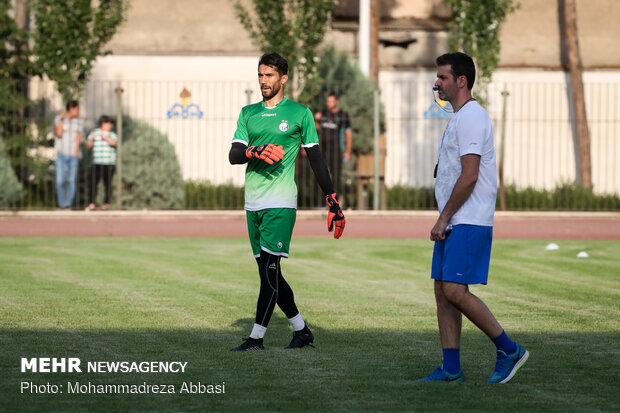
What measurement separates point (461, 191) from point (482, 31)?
18496 millimetres

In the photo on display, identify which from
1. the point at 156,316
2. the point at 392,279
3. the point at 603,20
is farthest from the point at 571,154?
the point at 156,316

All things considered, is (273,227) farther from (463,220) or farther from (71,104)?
(71,104)

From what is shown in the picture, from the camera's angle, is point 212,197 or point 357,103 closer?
point 212,197

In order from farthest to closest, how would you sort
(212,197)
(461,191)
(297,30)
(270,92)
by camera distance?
(297,30) → (212,197) → (270,92) → (461,191)

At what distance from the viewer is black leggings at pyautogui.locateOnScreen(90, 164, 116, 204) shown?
68.7ft

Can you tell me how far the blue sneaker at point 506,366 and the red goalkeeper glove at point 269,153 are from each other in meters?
2.03

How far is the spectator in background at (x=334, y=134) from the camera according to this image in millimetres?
21484

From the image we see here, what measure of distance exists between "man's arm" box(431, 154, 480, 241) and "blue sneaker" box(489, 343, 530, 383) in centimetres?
83

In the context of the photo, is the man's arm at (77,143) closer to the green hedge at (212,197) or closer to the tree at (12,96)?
the tree at (12,96)

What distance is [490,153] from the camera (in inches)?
256

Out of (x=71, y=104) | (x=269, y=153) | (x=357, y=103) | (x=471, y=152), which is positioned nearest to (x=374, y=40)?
(x=357, y=103)

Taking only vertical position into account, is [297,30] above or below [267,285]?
above

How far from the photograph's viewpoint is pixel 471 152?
6379mm

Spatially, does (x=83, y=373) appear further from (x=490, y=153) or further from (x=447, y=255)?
(x=490, y=153)
